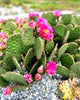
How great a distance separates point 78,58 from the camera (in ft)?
6.53

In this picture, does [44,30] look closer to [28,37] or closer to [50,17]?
[28,37]

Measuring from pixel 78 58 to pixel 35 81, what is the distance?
0.77m

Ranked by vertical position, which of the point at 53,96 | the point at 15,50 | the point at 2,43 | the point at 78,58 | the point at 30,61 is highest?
the point at 2,43

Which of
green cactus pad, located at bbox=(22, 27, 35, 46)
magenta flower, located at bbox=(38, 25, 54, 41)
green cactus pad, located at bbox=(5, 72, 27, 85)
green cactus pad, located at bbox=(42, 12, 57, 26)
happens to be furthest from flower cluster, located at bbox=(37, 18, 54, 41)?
green cactus pad, located at bbox=(42, 12, 57, 26)

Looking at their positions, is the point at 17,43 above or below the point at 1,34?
below

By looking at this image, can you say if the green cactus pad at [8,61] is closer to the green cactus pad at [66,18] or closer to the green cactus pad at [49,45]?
the green cactus pad at [49,45]

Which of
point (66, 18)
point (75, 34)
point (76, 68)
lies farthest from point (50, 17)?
point (76, 68)

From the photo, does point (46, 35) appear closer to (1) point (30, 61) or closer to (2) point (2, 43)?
(1) point (30, 61)

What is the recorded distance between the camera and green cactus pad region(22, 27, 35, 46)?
1.54 metres

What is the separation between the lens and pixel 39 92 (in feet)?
5.28

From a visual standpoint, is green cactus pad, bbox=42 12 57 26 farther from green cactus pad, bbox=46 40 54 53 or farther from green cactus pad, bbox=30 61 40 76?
green cactus pad, bbox=30 61 40 76

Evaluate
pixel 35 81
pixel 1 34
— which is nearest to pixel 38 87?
pixel 35 81

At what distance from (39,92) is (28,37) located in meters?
0.67

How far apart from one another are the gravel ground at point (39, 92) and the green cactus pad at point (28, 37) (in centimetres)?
52
